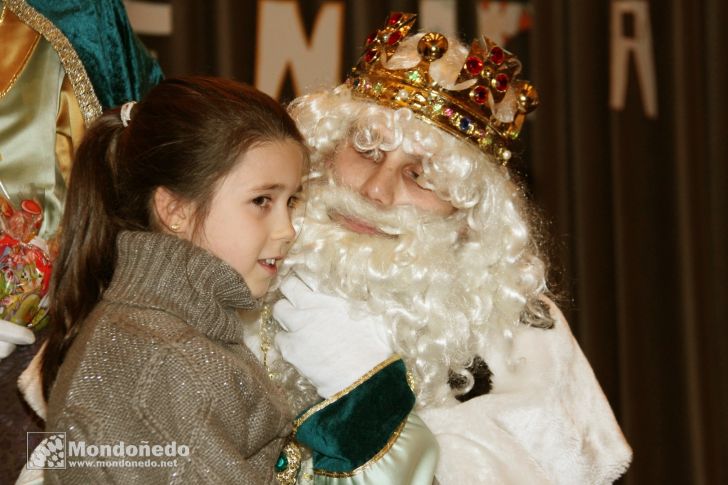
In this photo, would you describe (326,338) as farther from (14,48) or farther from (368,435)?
(14,48)

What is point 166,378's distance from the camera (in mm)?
Result: 1105

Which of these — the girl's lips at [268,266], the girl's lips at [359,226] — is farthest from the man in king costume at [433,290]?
the girl's lips at [268,266]

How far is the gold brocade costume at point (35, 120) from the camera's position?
1498mm

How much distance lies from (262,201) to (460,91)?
523mm

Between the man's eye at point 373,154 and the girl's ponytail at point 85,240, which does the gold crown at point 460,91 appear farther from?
the girl's ponytail at point 85,240

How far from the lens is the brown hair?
4.19ft

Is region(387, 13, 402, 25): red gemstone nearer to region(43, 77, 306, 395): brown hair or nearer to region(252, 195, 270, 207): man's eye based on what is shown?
region(43, 77, 306, 395): brown hair

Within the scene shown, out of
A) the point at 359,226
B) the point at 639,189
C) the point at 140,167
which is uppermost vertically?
the point at 140,167

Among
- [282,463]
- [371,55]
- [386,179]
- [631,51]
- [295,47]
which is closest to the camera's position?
[282,463]

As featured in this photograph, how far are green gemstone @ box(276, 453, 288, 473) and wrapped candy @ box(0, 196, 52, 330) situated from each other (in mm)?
441

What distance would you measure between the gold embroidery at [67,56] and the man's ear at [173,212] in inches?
13.3

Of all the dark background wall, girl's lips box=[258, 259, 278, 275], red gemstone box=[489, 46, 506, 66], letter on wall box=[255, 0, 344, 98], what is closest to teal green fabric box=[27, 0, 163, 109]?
girl's lips box=[258, 259, 278, 275]
